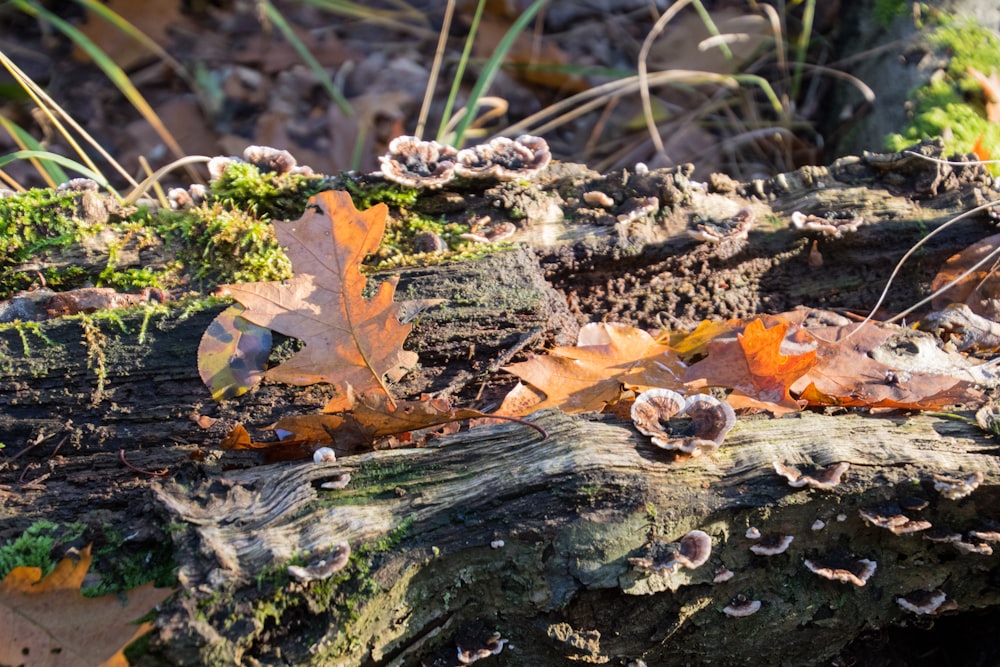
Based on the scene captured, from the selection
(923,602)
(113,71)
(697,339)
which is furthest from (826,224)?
(113,71)

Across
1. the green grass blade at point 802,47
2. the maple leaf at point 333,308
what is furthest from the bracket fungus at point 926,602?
the green grass blade at point 802,47

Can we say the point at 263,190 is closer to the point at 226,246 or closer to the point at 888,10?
the point at 226,246

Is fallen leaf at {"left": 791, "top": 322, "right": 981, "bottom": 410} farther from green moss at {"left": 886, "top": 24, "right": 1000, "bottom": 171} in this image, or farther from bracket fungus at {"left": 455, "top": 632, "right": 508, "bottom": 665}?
green moss at {"left": 886, "top": 24, "right": 1000, "bottom": 171}

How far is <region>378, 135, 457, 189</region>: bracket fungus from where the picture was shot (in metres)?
2.98

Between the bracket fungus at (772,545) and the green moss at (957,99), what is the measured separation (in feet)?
9.44

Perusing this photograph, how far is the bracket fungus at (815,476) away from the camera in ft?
6.66

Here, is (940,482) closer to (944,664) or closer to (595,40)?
(944,664)

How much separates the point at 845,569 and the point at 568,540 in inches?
35.0

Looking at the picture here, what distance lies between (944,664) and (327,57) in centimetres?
591

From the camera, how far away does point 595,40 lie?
244 inches

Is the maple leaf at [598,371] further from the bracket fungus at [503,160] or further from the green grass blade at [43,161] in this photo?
the green grass blade at [43,161]

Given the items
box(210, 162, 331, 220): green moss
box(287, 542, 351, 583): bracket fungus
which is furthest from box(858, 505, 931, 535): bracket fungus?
box(210, 162, 331, 220): green moss

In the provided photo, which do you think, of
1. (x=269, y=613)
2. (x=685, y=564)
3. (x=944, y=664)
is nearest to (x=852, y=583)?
Answer: (x=685, y=564)

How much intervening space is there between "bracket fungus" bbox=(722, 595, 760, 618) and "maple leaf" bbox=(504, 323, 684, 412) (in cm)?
71
